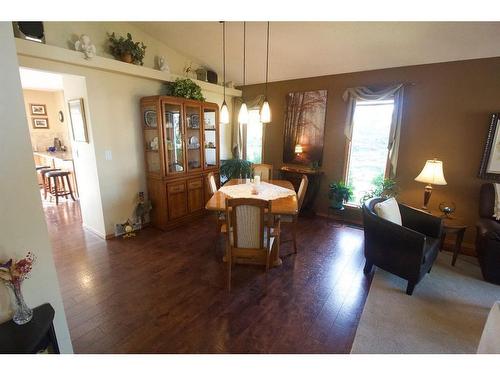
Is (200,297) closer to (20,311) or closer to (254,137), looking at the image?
(20,311)

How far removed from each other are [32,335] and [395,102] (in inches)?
169

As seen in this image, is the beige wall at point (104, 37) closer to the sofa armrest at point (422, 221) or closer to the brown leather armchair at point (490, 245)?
the sofa armrest at point (422, 221)

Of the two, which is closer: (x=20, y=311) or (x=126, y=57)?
(x=20, y=311)

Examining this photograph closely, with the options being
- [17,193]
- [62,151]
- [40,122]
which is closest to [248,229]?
[17,193]

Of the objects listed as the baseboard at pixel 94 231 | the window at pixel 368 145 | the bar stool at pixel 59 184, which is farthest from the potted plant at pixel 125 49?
the window at pixel 368 145

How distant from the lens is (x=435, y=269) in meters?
2.66

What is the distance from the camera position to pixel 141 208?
11.5ft

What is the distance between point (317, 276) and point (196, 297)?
1247 millimetres

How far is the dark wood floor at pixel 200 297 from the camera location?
1675 mm

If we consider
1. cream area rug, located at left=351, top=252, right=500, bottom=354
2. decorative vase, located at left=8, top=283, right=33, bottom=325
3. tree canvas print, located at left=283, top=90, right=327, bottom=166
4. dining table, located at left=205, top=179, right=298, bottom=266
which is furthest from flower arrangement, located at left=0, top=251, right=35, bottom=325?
tree canvas print, located at left=283, top=90, right=327, bottom=166

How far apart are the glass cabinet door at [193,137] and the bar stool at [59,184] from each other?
2.89m

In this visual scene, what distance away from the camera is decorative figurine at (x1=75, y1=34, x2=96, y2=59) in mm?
2643

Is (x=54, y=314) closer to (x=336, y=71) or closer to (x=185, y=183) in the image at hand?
(x=185, y=183)

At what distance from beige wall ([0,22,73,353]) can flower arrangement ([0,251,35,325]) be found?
6cm
